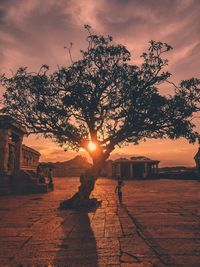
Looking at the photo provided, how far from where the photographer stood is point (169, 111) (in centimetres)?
1513

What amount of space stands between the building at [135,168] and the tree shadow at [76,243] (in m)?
37.7

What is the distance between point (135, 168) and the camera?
5162 centimetres

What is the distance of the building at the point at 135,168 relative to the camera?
49.6 m

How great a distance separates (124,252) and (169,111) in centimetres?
974

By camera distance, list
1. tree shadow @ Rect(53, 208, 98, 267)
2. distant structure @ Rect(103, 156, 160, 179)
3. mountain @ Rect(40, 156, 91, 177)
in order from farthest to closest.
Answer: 1. mountain @ Rect(40, 156, 91, 177)
2. distant structure @ Rect(103, 156, 160, 179)
3. tree shadow @ Rect(53, 208, 98, 267)

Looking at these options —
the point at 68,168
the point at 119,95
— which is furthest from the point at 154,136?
the point at 68,168

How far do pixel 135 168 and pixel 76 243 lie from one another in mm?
44318

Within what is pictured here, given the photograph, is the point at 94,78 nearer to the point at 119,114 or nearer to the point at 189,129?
the point at 119,114

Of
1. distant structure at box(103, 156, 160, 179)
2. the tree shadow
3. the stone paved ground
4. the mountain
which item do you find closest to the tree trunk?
the stone paved ground

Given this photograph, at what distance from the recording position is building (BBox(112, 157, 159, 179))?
163ft

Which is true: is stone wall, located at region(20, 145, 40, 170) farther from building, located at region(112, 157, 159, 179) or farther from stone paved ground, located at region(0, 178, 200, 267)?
stone paved ground, located at region(0, 178, 200, 267)

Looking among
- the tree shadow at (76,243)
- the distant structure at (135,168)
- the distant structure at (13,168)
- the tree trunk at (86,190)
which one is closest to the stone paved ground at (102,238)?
the tree shadow at (76,243)

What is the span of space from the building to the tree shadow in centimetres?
3769

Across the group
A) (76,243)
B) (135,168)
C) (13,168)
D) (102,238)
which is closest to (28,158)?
(13,168)
